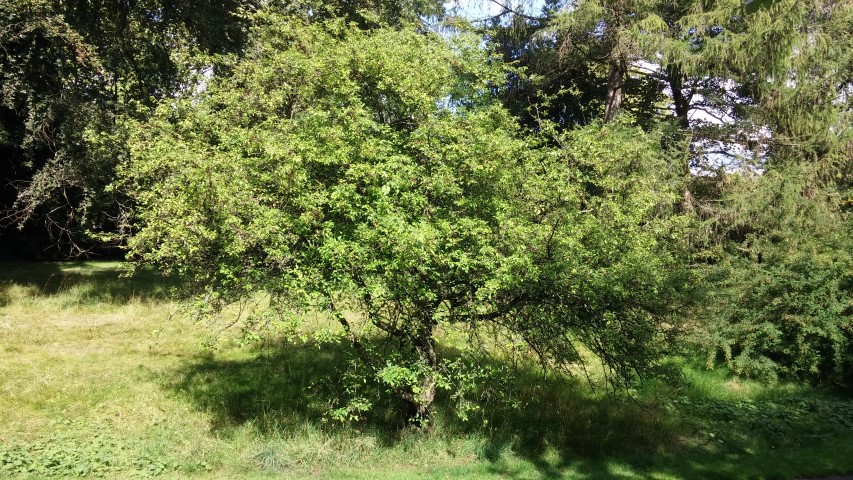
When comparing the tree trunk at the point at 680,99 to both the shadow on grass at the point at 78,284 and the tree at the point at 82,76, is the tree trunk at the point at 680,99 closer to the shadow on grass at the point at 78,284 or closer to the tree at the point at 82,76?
the tree at the point at 82,76

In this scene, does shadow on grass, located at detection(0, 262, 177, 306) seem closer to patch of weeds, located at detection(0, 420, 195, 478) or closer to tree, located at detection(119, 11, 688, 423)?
patch of weeds, located at detection(0, 420, 195, 478)

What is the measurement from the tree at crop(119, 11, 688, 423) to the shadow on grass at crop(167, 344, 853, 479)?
1.62 m

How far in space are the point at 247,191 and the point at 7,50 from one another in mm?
9635

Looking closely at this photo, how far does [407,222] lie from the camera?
7328mm

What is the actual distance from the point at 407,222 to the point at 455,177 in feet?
3.36

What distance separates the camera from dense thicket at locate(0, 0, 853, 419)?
7.54 metres

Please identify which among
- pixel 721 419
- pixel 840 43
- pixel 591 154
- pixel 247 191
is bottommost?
pixel 721 419

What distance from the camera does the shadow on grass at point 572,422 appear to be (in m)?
9.23

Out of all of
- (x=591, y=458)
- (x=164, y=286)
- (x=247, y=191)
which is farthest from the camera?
(x=164, y=286)

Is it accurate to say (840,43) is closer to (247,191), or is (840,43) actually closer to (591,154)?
(591,154)

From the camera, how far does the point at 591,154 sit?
28.0 ft

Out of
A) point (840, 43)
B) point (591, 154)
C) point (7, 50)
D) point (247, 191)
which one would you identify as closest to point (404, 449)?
point (247, 191)

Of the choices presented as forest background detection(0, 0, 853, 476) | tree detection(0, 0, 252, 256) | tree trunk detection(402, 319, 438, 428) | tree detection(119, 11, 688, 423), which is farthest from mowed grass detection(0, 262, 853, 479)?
tree detection(0, 0, 252, 256)

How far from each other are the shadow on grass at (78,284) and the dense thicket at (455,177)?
7.57ft
